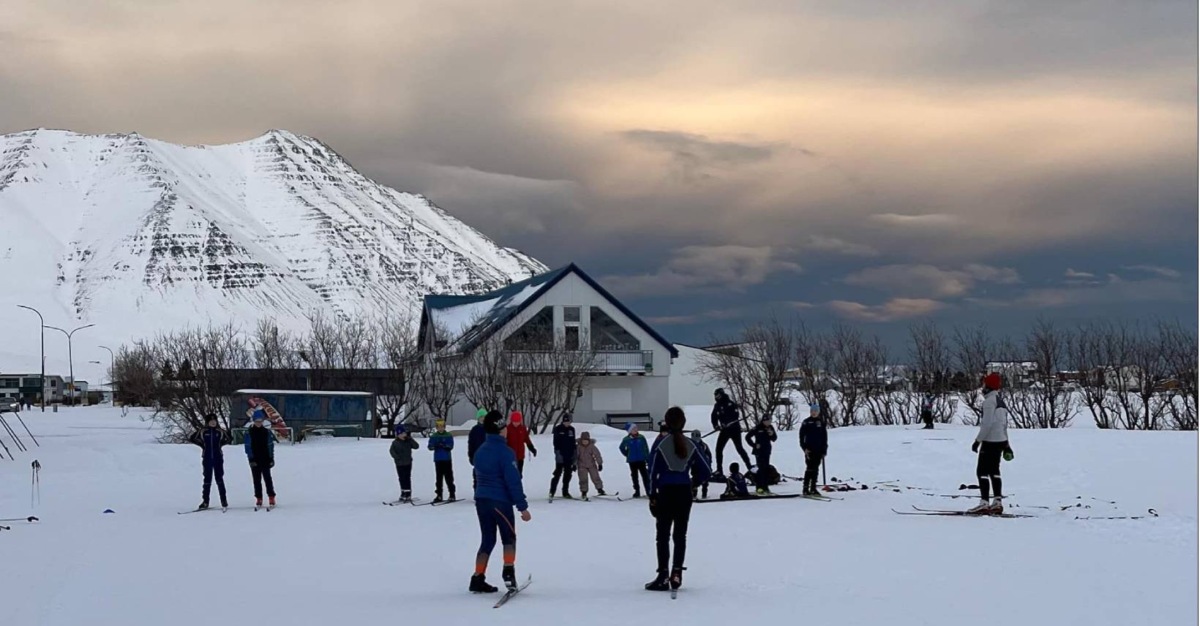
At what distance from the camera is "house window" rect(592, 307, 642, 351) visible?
55.1 m

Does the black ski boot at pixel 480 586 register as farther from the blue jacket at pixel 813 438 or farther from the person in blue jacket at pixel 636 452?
the blue jacket at pixel 813 438

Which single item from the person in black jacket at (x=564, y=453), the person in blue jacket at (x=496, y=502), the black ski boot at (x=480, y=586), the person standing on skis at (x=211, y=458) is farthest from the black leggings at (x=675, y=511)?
the person standing on skis at (x=211, y=458)

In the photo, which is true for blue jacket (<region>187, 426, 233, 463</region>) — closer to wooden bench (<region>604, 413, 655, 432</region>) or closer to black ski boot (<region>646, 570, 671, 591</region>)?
black ski boot (<region>646, 570, 671, 591</region>)

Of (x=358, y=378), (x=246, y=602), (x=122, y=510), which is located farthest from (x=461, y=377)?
(x=246, y=602)

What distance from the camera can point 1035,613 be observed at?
411 inches

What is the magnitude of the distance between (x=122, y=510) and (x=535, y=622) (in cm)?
1319

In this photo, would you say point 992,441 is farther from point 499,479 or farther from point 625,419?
point 625,419

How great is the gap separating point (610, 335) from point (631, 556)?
41.4 meters

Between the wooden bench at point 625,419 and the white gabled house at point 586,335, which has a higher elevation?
the white gabled house at point 586,335

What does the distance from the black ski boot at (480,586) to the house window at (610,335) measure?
42.9 m

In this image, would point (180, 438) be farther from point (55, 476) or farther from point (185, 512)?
point (185, 512)

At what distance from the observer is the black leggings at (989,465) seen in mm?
17562

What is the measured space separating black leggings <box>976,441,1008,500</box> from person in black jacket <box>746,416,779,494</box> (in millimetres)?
4522

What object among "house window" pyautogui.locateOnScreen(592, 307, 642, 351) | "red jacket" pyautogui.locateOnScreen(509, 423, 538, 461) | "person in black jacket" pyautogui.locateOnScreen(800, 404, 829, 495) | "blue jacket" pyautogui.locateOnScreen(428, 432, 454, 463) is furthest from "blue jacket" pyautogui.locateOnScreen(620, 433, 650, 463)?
"house window" pyautogui.locateOnScreen(592, 307, 642, 351)
